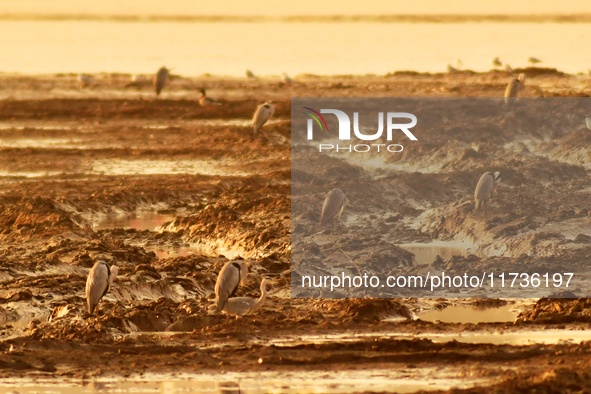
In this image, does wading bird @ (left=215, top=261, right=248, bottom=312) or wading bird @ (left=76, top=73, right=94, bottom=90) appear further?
wading bird @ (left=76, top=73, right=94, bottom=90)

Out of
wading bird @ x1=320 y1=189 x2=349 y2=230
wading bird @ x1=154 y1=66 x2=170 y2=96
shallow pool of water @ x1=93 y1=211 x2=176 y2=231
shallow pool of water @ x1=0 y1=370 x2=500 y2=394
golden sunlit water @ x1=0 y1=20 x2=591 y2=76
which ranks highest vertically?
golden sunlit water @ x1=0 y1=20 x2=591 y2=76

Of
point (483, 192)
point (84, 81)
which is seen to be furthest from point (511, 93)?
point (84, 81)

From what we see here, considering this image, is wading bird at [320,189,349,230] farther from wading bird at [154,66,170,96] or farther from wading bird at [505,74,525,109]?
wading bird at [154,66,170,96]

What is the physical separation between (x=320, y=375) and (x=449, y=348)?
1263 mm

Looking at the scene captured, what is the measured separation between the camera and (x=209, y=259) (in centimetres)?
1571

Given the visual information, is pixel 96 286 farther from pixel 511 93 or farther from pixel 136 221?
pixel 511 93

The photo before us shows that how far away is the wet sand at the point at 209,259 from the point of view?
35.5 feet

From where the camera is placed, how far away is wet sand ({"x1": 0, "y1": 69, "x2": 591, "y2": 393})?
1081 centimetres

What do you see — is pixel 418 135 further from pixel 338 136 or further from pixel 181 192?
pixel 181 192

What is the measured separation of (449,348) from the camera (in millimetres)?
11102

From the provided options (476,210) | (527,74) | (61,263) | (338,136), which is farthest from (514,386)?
(527,74)

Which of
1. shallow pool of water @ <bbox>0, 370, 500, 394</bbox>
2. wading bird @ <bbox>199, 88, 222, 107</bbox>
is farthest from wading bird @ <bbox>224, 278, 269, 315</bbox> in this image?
wading bird @ <bbox>199, 88, 222, 107</bbox>

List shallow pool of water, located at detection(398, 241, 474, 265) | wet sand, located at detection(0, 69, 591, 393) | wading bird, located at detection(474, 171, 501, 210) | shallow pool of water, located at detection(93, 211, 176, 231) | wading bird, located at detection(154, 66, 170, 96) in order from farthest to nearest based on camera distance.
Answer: wading bird, located at detection(154, 66, 170, 96), shallow pool of water, located at detection(93, 211, 176, 231), wading bird, located at detection(474, 171, 501, 210), shallow pool of water, located at detection(398, 241, 474, 265), wet sand, located at detection(0, 69, 591, 393)

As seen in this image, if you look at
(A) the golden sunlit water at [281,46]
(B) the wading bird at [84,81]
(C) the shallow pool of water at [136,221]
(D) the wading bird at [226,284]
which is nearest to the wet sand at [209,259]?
(C) the shallow pool of water at [136,221]
